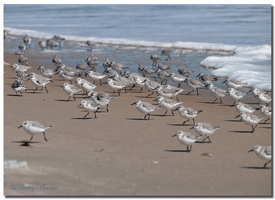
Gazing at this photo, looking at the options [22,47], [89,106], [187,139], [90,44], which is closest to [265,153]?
[187,139]

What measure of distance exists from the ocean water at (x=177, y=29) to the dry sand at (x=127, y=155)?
5.50 meters

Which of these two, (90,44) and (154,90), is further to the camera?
(90,44)

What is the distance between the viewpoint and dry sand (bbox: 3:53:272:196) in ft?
24.4

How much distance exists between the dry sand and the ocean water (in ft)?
18.1

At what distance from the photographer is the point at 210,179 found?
8008mm

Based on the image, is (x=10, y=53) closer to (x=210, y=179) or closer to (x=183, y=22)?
(x=183, y=22)

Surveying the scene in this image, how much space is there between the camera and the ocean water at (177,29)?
22.1 meters

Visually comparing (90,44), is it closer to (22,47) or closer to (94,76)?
(22,47)

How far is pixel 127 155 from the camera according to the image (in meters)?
9.27

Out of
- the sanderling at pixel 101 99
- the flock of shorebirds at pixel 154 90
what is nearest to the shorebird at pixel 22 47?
the flock of shorebirds at pixel 154 90

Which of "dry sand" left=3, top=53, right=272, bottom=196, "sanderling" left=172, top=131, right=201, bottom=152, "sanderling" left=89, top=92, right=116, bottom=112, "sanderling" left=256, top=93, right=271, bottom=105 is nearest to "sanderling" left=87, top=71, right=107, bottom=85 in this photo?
"dry sand" left=3, top=53, right=272, bottom=196

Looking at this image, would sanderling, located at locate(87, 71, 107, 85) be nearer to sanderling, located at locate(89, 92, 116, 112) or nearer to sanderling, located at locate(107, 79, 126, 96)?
sanderling, located at locate(107, 79, 126, 96)

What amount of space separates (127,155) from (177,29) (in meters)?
25.2

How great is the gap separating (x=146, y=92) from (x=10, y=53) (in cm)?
1031
